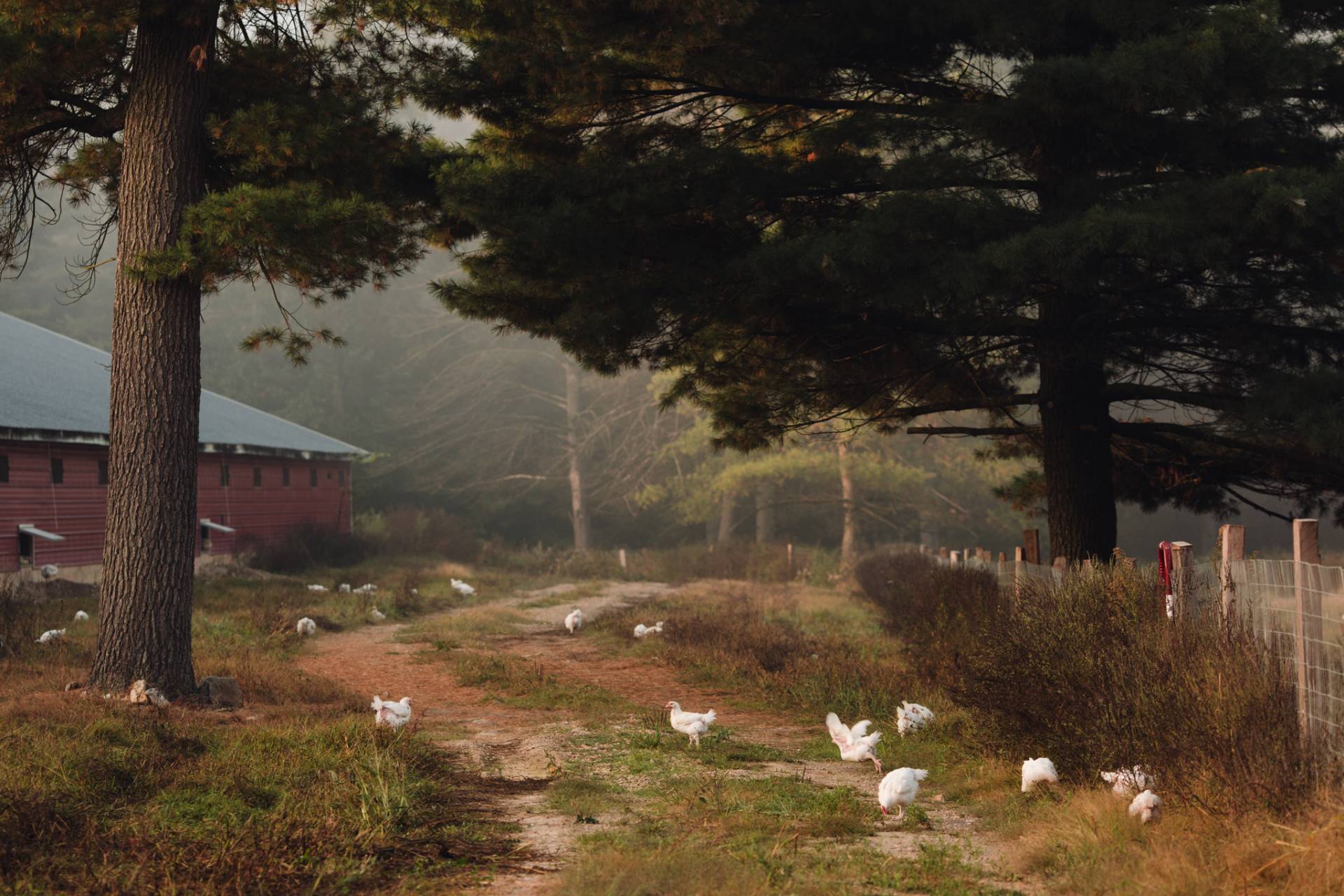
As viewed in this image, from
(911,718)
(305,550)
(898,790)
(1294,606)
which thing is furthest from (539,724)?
(305,550)

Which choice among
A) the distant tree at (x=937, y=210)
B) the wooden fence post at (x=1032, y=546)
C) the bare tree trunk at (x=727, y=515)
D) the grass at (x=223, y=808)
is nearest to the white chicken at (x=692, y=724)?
the grass at (x=223, y=808)

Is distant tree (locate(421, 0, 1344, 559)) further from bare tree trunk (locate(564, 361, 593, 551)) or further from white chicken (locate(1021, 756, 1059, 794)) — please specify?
bare tree trunk (locate(564, 361, 593, 551))

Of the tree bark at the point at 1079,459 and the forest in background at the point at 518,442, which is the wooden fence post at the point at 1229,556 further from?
the forest in background at the point at 518,442

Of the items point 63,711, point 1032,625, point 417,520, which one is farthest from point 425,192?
point 417,520

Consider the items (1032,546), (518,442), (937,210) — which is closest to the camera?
(937,210)

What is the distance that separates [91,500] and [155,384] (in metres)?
15.8

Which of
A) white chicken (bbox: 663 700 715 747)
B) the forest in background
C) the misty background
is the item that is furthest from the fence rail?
the misty background

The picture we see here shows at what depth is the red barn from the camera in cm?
2188

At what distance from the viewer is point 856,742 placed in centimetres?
802

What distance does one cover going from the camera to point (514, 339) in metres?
58.2

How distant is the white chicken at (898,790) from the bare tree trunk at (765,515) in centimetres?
3318

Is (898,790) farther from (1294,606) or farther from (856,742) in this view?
(1294,606)

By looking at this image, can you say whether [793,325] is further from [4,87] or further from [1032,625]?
[4,87]

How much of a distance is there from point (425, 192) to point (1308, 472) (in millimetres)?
9563
